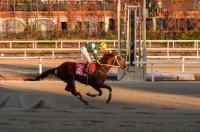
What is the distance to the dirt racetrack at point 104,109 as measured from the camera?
428 inches

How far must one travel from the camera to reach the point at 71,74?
46.9ft

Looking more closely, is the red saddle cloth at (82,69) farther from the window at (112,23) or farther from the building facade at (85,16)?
the window at (112,23)

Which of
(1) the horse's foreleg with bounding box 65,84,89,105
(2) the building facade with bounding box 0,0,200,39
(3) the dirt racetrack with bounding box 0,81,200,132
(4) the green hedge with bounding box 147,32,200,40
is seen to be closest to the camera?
(3) the dirt racetrack with bounding box 0,81,200,132

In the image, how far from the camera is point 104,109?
13.3m

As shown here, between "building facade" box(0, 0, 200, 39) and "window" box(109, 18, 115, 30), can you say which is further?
"window" box(109, 18, 115, 30)

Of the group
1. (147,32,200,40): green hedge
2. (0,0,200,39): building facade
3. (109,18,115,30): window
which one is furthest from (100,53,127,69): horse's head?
(109,18,115,30): window

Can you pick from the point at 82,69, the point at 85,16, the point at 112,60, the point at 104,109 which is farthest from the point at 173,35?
the point at 104,109

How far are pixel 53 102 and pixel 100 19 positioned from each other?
25.5 meters

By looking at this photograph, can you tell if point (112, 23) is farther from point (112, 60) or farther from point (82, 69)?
point (82, 69)

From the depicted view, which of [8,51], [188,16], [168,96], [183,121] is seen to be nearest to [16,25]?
[8,51]

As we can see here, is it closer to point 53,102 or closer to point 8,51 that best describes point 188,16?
point 8,51

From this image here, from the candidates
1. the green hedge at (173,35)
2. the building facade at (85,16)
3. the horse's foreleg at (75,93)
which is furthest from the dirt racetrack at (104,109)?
the building facade at (85,16)

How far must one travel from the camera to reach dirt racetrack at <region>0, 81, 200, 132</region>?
10875 millimetres

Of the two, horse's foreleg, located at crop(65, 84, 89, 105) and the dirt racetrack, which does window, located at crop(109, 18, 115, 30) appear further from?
horse's foreleg, located at crop(65, 84, 89, 105)
